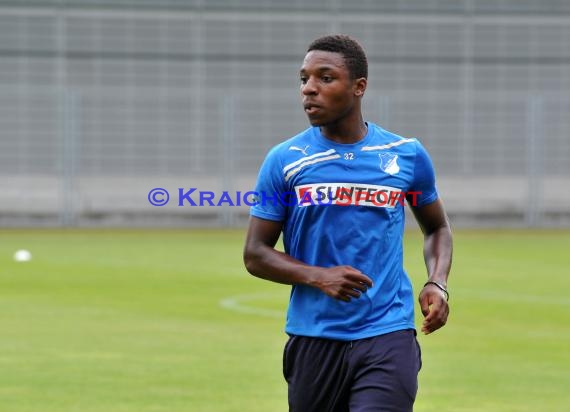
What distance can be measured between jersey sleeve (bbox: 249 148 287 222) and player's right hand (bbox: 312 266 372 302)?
1.08ft

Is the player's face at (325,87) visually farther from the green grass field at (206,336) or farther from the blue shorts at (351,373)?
the green grass field at (206,336)

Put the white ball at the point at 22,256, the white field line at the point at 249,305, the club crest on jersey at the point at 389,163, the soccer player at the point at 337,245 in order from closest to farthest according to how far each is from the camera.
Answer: the soccer player at the point at 337,245 → the club crest on jersey at the point at 389,163 → the white field line at the point at 249,305 → the white ball at the point at 22,256

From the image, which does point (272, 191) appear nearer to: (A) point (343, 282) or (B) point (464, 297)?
(A) point (343, 282)

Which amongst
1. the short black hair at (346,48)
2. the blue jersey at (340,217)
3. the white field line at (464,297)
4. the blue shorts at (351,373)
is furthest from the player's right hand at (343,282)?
the white field line at (464,297)

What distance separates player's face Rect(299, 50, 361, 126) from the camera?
5.35 metres

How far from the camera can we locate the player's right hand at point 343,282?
5199 mm

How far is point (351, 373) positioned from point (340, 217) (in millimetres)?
589

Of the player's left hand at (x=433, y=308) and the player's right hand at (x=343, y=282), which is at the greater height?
the player's right hand at (x=343, y=282)

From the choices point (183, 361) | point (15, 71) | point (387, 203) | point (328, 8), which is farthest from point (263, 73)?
point (387, 203)

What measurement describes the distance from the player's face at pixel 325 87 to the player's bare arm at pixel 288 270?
0.46 m

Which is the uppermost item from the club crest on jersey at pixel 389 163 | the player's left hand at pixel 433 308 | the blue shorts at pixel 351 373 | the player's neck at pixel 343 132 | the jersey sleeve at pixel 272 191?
the player's neck at pixel 343 132

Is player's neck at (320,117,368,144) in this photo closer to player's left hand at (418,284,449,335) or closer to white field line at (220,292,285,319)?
player's left hand at (418,284,449,335)

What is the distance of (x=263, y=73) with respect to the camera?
3028 cm

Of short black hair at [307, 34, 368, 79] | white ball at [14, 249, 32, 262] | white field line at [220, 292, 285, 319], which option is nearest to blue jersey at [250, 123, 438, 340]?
short black hair at [307, 34, 368, 79]
